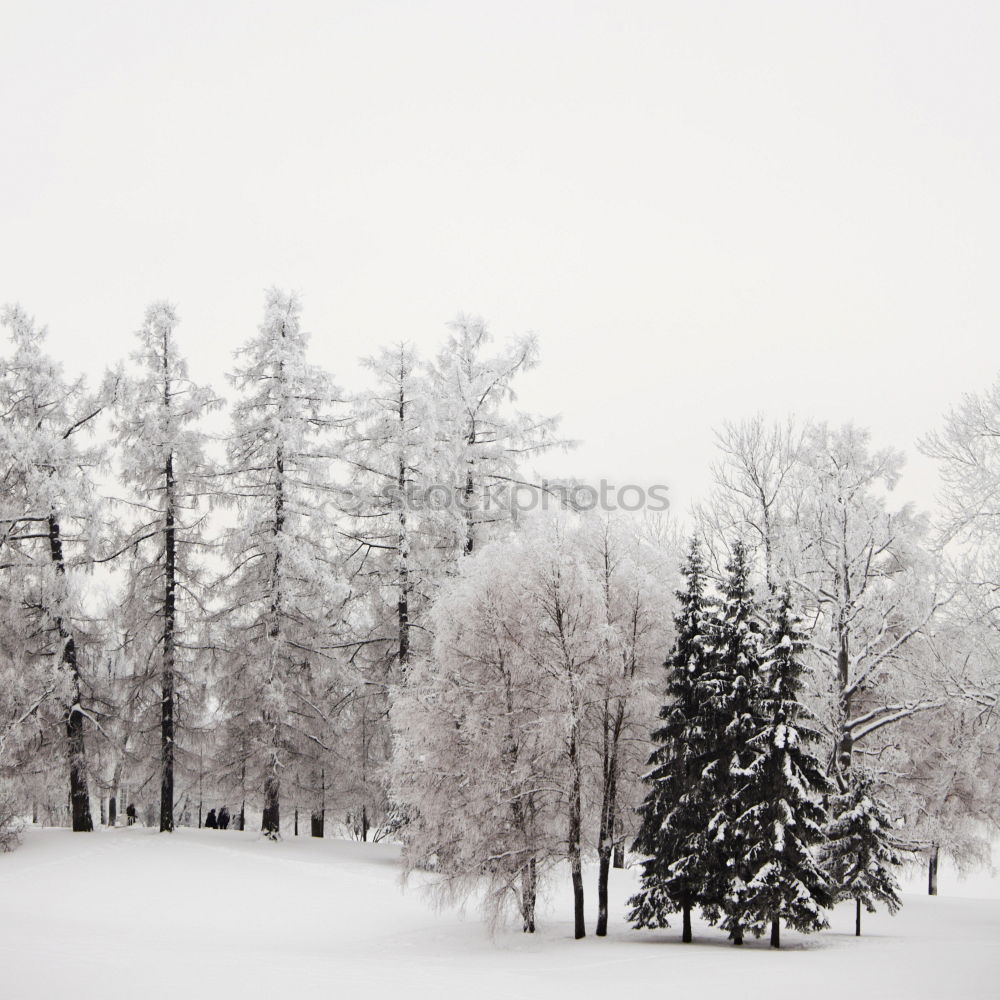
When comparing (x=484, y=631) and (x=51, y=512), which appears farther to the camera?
(x=51, y=512)

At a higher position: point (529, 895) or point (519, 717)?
point (519, 717)

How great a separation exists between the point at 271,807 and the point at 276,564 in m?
7.54

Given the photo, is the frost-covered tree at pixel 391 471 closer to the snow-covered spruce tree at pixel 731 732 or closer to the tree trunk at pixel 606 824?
the tree trunk at pixel 606 824

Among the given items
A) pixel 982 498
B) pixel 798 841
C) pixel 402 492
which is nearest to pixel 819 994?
pixel 798 841

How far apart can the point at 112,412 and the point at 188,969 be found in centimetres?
1921

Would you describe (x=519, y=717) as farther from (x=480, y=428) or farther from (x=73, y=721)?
(x=73, y=721)

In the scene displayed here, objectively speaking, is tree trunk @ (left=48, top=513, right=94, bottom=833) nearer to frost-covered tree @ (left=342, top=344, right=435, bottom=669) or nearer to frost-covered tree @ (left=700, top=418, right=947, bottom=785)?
frost-covered tree @ (left=342, top=344, right=435, bottom=669)

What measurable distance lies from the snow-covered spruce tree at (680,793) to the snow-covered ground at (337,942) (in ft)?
3.24

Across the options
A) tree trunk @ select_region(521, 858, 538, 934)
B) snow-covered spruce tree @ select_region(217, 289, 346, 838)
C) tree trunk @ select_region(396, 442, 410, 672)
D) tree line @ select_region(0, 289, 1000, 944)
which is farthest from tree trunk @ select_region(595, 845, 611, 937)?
snow-covered spruce tree @ select_region(217, 289, 346, 838)

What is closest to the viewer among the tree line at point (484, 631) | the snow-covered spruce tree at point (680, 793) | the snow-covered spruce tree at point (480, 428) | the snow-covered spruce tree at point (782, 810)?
the snow-covered spruce tree at point (782, 810)

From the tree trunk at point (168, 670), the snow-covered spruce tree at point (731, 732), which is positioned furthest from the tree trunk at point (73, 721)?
the snow-covered spruce tree at point (731, 732)

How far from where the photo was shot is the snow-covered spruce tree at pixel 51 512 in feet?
91.1

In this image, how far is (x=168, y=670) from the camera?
95.3 feet

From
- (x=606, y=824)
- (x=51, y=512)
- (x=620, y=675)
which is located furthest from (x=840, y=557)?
(x=51, y=512)
